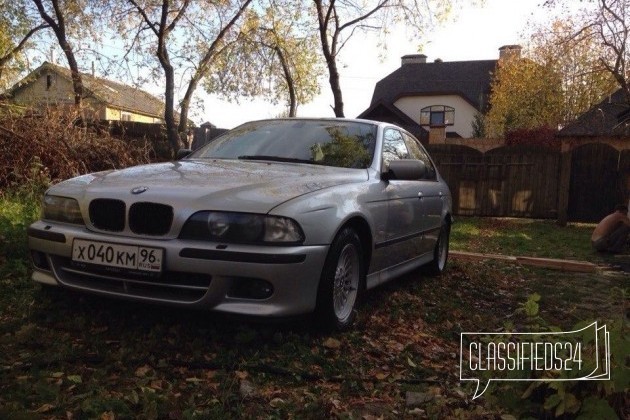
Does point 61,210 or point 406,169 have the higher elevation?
point 406,169

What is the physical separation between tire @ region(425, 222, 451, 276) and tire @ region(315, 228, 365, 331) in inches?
86.1

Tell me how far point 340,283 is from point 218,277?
37.0 inches

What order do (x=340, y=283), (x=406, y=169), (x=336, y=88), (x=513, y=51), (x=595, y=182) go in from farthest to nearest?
(x=513, y=51) → (x=336, y=88) → (x=595, y=182) → (x=406, y=169) → (x=340, y=283)

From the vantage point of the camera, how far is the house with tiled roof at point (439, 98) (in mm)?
38312

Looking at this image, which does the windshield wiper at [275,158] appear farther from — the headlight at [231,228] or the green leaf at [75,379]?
the green leaf at [75,379]

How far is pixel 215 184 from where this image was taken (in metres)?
3.33

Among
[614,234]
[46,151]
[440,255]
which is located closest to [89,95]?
[46,151]

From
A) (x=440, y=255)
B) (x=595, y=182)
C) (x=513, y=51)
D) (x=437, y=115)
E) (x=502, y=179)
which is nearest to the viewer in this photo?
(x=440, y=255)

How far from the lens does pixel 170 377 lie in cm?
288

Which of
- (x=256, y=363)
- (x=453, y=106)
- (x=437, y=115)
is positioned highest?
(x=453, y=106)

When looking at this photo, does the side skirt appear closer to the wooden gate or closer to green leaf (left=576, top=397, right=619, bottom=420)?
green leaf (left=576, top=397, right=619, bottom=420)

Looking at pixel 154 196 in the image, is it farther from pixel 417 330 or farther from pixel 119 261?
pixel 417 330

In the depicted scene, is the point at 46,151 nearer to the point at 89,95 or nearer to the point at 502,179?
the point at 502,179
